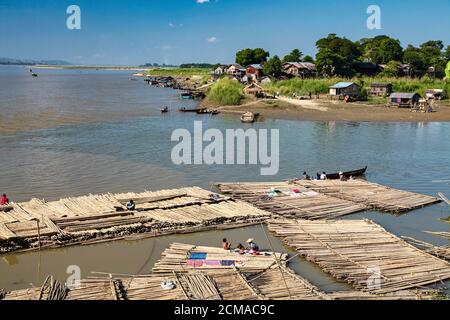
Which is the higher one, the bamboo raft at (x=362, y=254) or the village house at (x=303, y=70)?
the village house at (x=303, y=70)

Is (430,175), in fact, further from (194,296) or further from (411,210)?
(194,296)

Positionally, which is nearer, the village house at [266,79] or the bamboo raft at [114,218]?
the bamboo raft at [114,218]

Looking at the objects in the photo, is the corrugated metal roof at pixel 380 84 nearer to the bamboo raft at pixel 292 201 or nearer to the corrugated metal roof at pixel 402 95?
the corrugated metal roof at pixel 402 95

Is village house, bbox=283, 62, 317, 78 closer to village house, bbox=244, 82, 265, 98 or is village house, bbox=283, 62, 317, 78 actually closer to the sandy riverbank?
village house, bbox=244, 82, 265, 98

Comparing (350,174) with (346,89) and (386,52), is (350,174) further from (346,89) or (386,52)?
(386,52)

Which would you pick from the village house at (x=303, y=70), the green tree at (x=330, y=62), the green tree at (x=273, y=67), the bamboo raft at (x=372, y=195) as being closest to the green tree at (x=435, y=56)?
the green tree at (x=330, y=62)

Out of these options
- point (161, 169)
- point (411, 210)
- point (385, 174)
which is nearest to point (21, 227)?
point (161, 169)

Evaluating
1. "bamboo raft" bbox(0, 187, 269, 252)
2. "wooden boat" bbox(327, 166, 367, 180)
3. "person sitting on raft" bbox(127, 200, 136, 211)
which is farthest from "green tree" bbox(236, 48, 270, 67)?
"person sitting on raft" bbox(127, 200, 136, 211)
